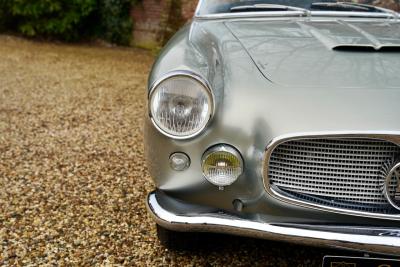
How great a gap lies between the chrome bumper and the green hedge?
8.97m

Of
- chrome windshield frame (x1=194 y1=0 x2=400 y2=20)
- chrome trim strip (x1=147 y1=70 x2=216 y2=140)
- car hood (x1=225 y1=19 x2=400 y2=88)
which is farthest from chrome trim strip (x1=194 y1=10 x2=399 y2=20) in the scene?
chrome trim strip (x1=147 y1=70 x2=216 y2=140)

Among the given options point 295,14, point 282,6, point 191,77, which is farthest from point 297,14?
point 191,77

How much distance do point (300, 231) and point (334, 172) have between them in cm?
25

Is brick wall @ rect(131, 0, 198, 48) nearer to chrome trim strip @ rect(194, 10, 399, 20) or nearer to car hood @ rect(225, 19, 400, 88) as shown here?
chrome trim strip @ rect(194, 10, 399, 20)

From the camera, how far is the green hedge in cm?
1015

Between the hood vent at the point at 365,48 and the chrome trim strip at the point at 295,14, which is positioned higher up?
the hood vent at the point at 365,48

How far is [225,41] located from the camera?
7.90 feet

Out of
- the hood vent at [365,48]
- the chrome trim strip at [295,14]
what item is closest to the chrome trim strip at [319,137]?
the hood vent at [365,48]

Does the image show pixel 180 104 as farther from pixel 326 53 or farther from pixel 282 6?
pixel 282 6

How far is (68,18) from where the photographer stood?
10203 mm

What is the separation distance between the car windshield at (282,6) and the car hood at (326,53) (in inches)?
14.2

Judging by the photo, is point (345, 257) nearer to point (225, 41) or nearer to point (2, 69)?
point (225, 41)

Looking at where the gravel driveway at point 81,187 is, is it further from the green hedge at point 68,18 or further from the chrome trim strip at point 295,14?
the green hedge at point 68,18

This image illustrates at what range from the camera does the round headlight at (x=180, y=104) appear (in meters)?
1.95
